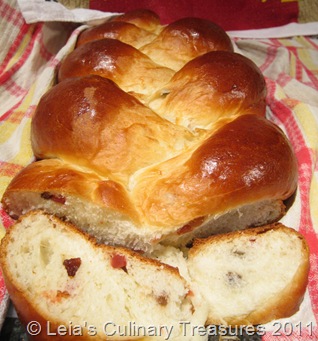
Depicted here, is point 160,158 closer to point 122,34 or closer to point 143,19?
point 122,34

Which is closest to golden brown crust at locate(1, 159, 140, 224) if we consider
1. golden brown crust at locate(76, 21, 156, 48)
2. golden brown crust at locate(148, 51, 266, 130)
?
golden brown crust at locate(148, 51, 266, 130)

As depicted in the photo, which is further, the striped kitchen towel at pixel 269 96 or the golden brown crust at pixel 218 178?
the striped kitchen towel at pixel 269 96

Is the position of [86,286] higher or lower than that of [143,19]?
lower

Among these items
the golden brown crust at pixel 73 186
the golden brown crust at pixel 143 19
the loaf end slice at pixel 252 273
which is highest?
the golden brown crust at pixel 143 19

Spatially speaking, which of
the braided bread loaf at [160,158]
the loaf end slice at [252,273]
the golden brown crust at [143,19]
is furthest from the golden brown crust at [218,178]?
the golden brown crust at [143,19]

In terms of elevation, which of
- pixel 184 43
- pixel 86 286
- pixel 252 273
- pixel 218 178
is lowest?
pixel 252 273

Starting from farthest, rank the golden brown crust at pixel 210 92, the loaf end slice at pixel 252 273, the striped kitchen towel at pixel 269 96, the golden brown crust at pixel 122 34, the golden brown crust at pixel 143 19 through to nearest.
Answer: the golden brown crust at pixel 143 19 < the golden brown crust at pixel 122 34 < the golden brown crust at pixel 210 92 < the striped kitchen towel at pixel 269 96 < the loaf end slice at pixel 252 273

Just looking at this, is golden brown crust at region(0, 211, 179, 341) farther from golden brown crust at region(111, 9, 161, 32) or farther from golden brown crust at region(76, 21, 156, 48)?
golden brown crust at region(111, 9, 161, 32)

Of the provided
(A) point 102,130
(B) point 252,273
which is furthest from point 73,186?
(B) point 252,273

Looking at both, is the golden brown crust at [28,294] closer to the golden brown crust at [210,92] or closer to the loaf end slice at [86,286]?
the loaf end slice at [86,286]

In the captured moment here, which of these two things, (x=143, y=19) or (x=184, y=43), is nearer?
(x=184, y=43)
